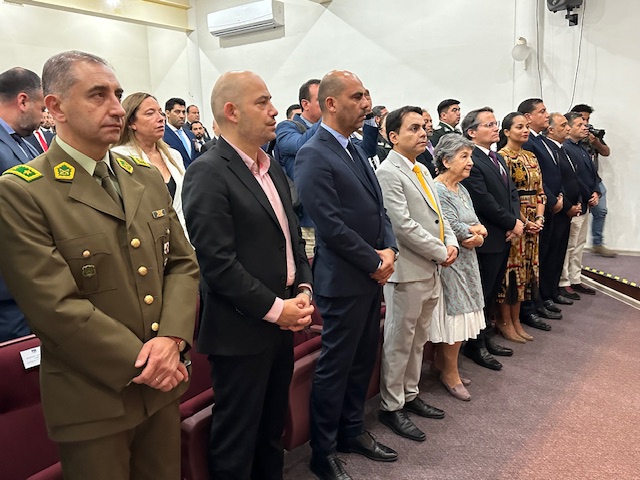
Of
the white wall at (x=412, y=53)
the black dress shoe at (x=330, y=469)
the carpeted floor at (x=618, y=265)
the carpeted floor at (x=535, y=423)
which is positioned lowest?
the carpeted floor at (x=535, y=423)

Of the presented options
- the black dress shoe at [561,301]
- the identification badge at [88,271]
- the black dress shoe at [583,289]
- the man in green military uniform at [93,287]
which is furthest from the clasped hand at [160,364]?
the black dress shoe at [583,289]

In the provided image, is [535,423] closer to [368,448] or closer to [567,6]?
[368,448]

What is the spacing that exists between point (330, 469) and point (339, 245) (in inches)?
35.6

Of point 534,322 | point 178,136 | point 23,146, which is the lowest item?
point 534,322

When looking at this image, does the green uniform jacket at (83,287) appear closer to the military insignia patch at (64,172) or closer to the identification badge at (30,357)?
the military insignia patch at (64,172)

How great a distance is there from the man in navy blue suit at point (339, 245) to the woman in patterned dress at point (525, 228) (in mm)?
1686

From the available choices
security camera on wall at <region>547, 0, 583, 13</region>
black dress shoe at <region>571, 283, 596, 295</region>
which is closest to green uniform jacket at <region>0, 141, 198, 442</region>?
black dress shoe at <region>571, 283, 596, 295</region>

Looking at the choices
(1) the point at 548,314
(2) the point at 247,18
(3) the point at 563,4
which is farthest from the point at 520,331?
(2) the point at 247,18

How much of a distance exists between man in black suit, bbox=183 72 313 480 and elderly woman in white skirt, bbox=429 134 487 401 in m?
1.31

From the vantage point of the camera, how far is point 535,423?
256 centimetres

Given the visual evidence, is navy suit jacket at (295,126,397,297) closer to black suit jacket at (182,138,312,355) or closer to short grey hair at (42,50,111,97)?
black suit jacket at (182,138,312,355)

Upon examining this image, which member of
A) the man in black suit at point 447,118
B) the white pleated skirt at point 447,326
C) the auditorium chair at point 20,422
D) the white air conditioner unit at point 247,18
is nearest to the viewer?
the auditorium chair at point 20,422

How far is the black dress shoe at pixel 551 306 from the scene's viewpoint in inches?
163

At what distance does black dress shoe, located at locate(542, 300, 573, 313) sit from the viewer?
13.6 ft
